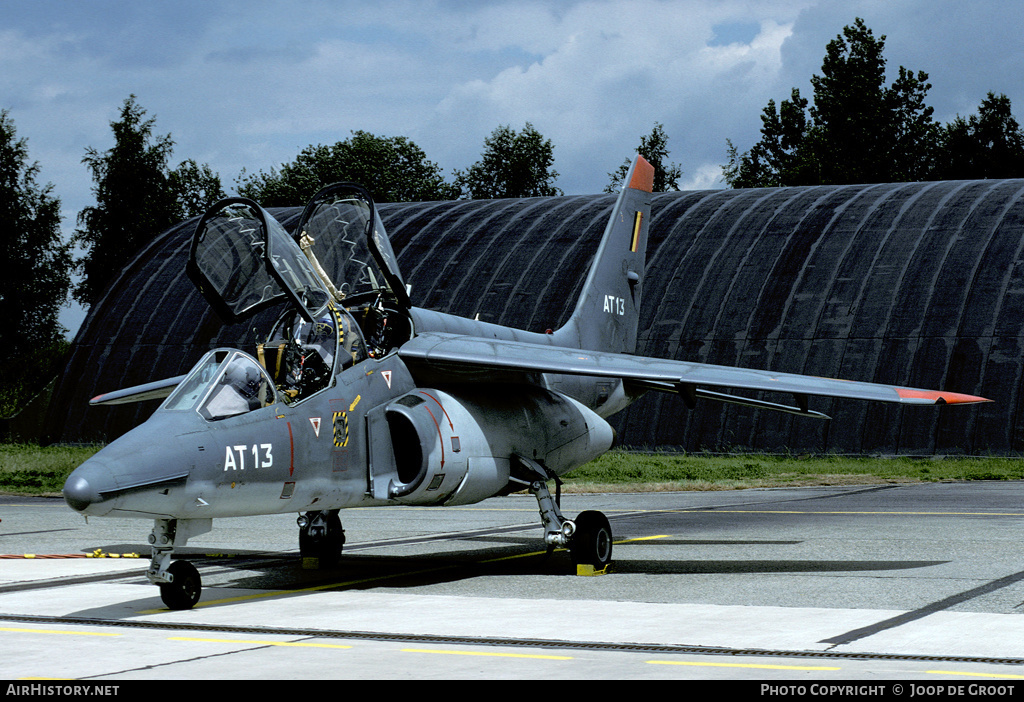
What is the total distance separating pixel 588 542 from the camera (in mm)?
13844

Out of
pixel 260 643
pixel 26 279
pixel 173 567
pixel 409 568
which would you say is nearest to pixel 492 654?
pixel 260 643

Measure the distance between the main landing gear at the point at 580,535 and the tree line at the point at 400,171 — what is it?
51839mm

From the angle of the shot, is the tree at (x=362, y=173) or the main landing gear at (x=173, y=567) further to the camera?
the tree at (x=362, y=173)

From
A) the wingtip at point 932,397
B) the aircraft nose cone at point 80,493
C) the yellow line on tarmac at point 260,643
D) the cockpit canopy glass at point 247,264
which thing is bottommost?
the yellow line on tarmac at point 260,643

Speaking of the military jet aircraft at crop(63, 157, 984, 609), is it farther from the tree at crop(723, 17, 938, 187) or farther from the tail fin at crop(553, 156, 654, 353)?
the tree at crop(723, 17, 938, 187)

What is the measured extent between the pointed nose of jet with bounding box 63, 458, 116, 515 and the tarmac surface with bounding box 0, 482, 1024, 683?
3.68 feet

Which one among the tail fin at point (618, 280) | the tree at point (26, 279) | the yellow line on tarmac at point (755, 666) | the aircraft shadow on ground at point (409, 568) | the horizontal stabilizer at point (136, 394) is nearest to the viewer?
the yellow line on tarmac at point (755, 666)

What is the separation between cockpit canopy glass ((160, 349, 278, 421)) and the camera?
1107 cm

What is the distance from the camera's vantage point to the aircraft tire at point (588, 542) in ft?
45.4

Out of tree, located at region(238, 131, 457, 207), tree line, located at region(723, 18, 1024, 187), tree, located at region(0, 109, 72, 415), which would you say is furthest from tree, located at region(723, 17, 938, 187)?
tree, located at region(0, 109, 72, 415)

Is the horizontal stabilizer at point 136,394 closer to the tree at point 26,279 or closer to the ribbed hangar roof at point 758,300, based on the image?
the ribbed hangar roof at point 758,300

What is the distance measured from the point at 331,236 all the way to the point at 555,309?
2404 cm

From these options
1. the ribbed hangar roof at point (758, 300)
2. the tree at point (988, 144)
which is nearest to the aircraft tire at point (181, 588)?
the ribbed hangar roof at point (758, 300)

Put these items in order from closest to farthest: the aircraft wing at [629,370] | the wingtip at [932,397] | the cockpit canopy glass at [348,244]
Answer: the wingtip at [932,397] → the aircraft wing at [629,370] → the cockpit canopy glass at [348,244]
